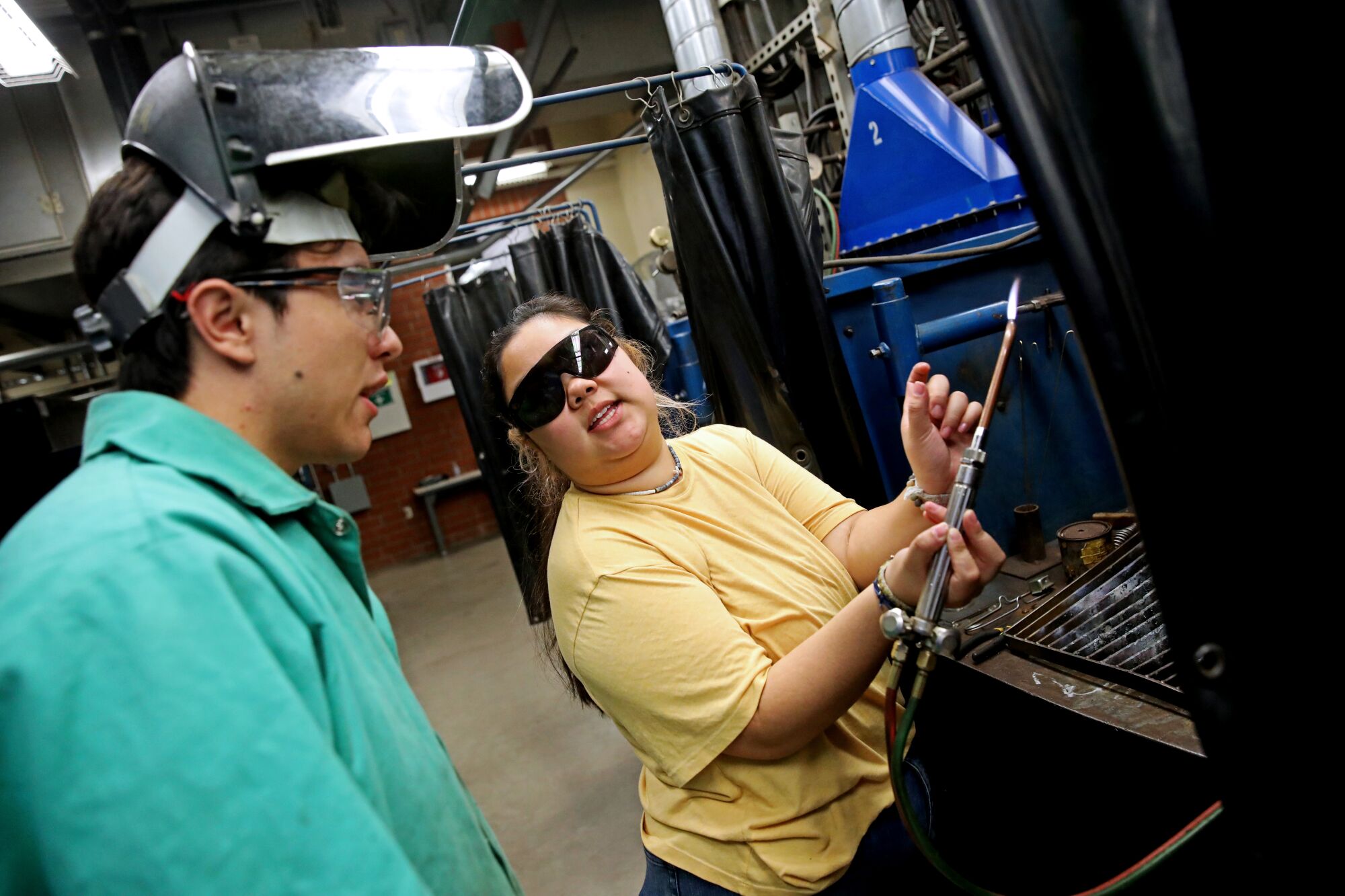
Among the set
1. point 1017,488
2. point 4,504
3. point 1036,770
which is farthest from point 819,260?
point 4,504

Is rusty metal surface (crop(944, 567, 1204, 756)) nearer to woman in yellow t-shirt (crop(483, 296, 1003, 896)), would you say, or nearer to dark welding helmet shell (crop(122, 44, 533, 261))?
woman in yellow t-shirt (crop(483, 296, 1003, 896))

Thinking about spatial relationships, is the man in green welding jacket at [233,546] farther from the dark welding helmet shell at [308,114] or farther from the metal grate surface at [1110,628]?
the metal grate surface at [1110,628]

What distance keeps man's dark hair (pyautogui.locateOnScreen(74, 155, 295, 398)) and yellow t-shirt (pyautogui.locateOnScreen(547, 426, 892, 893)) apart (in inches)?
26.4

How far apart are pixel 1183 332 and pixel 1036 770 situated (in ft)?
4.03

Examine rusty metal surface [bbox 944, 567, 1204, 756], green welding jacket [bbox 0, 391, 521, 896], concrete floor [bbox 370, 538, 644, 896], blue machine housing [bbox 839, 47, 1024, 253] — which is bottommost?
concrete floor [bbox 370, 538, 644, 896]

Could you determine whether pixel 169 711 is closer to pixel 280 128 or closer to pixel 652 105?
pixel 280 128

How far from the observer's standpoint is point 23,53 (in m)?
2.84

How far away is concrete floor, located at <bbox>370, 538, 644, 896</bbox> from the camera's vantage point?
10.2 feet

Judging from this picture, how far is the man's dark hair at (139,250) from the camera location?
814mm

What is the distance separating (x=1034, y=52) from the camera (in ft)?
1.75

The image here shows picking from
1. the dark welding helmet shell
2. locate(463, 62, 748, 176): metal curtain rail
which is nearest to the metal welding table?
locate(463, 62, 748, 176): metal curtain rail

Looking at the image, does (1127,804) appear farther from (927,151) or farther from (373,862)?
(927,151)

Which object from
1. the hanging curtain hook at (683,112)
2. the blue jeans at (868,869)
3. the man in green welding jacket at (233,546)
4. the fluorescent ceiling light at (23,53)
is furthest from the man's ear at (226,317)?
the fluorescent ceiling light at (23,53)

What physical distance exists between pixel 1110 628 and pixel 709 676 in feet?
2.78
